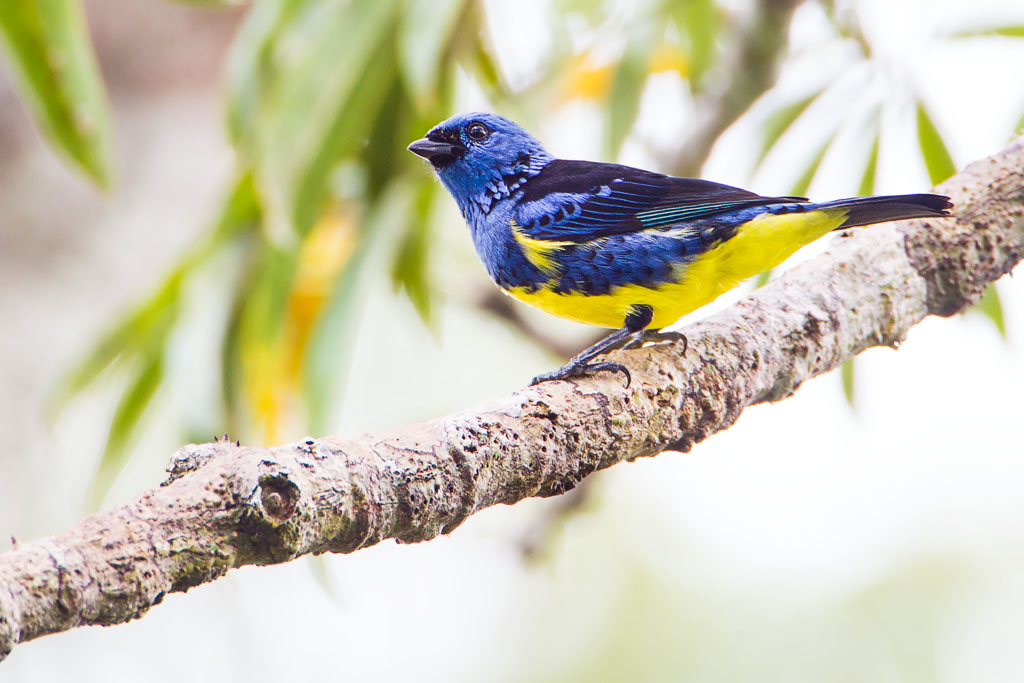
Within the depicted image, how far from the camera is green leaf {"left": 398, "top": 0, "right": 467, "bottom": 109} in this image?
8.97ft

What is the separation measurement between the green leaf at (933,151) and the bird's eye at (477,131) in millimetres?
1361

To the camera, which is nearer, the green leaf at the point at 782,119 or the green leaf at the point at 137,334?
the green leaf at the point at 782,119

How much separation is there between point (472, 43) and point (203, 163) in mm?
2011

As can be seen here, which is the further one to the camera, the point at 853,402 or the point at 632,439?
the point at 853,402

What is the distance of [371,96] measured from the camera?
11.3 ft

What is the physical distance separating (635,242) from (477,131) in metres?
0.69

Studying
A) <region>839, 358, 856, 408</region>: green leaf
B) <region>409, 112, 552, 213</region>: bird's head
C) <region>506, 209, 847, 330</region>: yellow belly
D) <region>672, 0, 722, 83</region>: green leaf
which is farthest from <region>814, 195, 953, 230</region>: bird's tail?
<region>672, 0, 722, 83</region>: green leaf

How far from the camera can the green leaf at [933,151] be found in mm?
3066

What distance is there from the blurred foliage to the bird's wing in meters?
0.48

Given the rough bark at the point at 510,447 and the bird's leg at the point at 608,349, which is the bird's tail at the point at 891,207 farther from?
the bird's leg at the point at 608,349

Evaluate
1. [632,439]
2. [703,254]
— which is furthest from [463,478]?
[703,254]

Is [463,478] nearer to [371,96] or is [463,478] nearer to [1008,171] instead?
[1008,171]

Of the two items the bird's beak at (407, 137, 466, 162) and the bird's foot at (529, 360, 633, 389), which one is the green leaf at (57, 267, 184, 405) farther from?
the bird's foot at (529, 360, 633, 389)

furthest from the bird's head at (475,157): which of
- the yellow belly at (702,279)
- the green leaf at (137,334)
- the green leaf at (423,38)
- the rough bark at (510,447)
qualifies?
the green leaf at (137,334)
